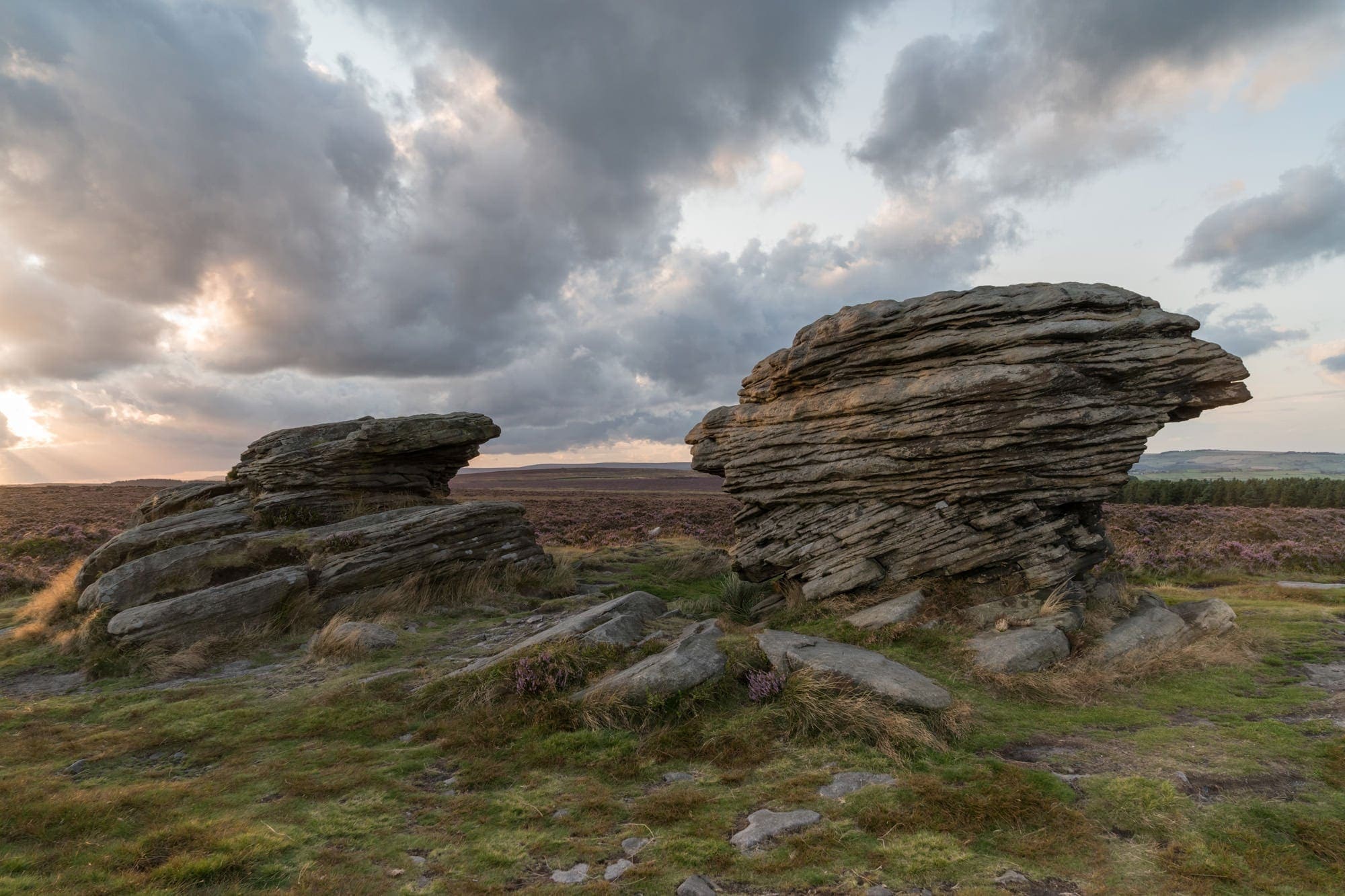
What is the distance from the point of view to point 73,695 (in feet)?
38.7

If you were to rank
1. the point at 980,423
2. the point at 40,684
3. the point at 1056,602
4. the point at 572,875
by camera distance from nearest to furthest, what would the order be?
1. the point at 572,875
2. the point at 40,684
3. the point at 1056,602
4. the point at 980,423

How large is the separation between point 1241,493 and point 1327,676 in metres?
71.2

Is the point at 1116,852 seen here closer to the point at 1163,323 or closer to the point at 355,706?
the point at 355,706

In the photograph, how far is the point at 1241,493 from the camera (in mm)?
63188

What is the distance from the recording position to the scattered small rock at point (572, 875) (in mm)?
5699

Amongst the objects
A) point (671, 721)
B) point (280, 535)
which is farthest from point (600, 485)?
point (671, 721)

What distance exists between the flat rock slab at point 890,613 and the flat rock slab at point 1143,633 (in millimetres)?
3523

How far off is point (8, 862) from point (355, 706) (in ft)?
16.8

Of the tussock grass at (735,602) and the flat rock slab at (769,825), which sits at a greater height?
the tussock grass at (735,602)

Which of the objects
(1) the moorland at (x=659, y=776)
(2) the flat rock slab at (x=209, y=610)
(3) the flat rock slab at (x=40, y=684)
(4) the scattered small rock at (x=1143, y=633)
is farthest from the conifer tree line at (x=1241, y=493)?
(3) the flat rock slab at (x=40, y=684)

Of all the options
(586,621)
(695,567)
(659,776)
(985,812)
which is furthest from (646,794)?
(695,567)

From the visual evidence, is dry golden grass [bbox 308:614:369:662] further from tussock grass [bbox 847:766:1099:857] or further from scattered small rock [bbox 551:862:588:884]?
tussock grass [bbox 847:766:1099:857]

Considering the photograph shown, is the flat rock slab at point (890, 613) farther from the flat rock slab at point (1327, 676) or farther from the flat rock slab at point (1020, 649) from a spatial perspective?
the flat rock slab at point (1327, 676)

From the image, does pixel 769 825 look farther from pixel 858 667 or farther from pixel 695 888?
pixel 858 667
